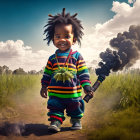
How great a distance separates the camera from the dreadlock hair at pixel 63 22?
3.23m

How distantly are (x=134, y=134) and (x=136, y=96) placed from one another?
138 cm

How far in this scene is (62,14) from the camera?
3.35 metres

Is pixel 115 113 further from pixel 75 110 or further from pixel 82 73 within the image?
pixel 82 73

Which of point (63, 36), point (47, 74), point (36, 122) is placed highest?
point (63, 36)

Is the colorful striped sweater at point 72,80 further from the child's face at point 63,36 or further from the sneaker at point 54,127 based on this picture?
the sneaker at point 54,127

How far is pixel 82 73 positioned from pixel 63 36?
74cm

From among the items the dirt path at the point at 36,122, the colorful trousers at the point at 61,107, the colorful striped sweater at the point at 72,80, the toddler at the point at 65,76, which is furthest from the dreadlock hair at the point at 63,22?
the dirt path at the point at 36,122

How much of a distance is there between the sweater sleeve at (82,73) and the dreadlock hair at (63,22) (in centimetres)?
52

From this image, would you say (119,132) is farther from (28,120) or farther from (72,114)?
(28,120)

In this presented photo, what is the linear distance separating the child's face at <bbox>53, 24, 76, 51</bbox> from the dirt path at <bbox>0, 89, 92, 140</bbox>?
1.42 m

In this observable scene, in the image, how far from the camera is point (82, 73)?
321 centimetres

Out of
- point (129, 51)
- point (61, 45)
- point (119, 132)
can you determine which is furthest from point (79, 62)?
point (129, 51)

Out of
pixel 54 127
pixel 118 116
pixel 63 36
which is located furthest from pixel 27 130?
pixel 63 36

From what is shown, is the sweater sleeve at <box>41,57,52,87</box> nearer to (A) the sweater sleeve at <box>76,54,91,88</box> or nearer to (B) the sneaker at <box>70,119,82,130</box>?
(A) the sweater sleeve at <box>76,54,91,88</box>
